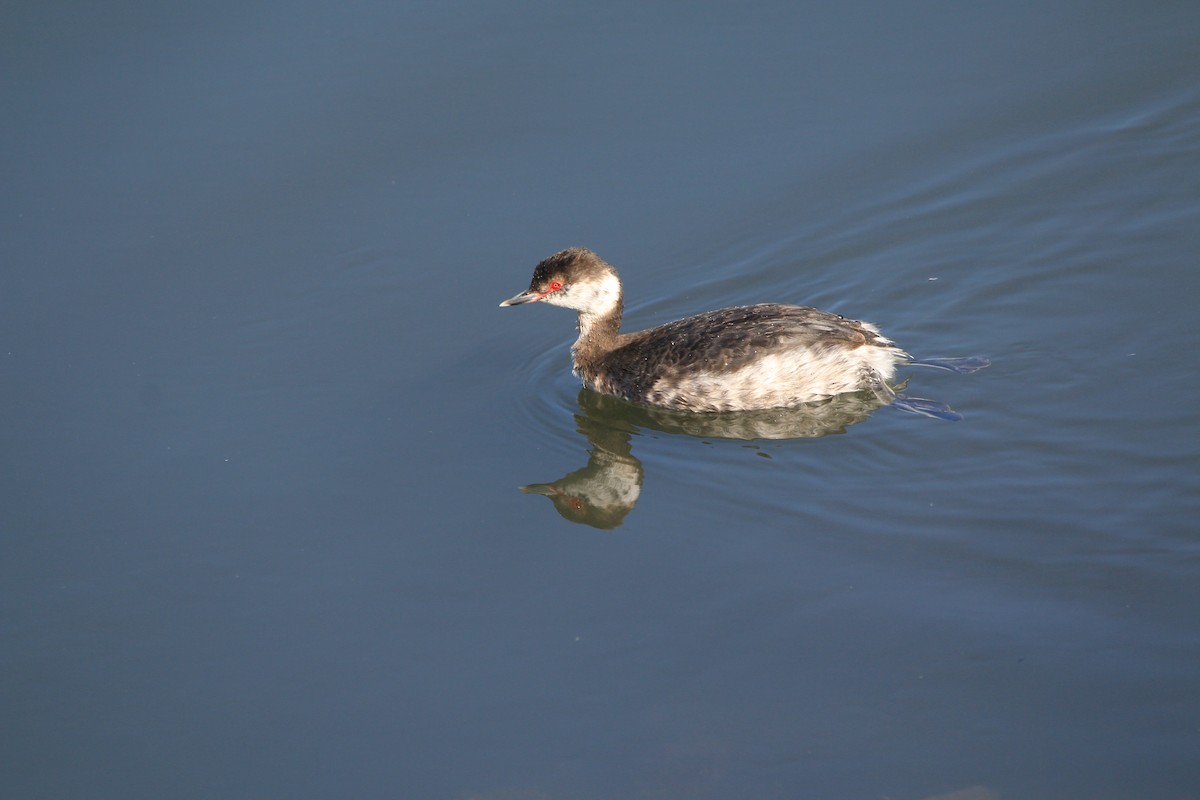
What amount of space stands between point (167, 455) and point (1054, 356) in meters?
5.27

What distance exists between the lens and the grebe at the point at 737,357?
786 cm

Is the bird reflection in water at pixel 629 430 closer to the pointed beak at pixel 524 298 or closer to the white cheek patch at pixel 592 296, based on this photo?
the white cheek patch at pixel 592 296

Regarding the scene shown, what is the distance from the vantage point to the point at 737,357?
7859 mm

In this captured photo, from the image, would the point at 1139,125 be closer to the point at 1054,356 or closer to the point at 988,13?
the point at 988,13

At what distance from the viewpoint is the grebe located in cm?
786

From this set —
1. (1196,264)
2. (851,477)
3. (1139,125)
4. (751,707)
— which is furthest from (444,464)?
(1139,125)

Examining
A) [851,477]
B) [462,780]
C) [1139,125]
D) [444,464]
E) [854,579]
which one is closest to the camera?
[462,780]

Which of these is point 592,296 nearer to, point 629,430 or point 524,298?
point 524,298

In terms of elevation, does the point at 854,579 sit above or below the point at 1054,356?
below

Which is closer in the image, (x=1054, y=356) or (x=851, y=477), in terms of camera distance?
(x=851, y=477)

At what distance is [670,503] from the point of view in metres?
7.19

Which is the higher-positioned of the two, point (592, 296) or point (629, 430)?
point (592, 296)

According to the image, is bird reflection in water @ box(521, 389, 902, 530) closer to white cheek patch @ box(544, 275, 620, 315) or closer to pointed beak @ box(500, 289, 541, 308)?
white cheek patch @ box(544, 275, 620, 315)

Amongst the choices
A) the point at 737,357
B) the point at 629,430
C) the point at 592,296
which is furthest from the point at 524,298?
the point at 737,357
